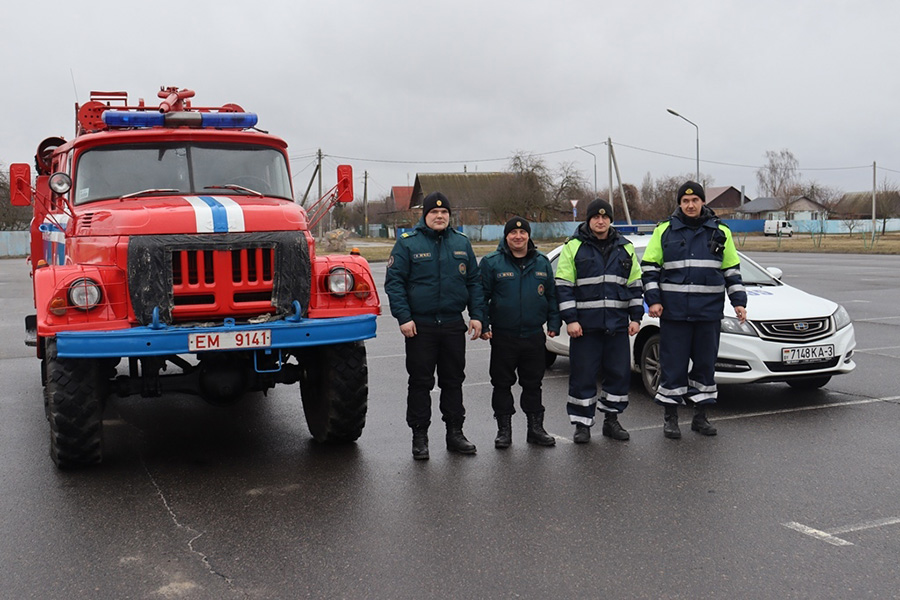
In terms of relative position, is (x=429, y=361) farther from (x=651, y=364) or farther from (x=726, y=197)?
(x=726, y=197)

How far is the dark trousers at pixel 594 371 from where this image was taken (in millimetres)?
6840

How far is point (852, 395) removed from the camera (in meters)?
8.41

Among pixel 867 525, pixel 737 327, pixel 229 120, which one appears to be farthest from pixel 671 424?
pixel 229 120

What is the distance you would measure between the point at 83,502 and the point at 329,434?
182cm

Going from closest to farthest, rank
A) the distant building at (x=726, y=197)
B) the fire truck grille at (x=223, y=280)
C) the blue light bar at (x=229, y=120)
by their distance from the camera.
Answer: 1. the fire truck grille at (x=223, y=280)
2. the blue light bar at (x=229, y=120)
3. the distant building at (x=726, y=197)

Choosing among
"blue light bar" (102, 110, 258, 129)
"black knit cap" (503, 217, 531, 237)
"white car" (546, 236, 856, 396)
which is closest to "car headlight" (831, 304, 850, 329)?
"white car" (546, 236, 856, 396)

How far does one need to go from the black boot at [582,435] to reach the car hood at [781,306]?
212 centimetres

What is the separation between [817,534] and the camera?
479 centimetres

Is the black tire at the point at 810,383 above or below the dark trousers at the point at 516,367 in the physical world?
below

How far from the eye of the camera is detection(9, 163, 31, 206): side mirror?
6921 mm

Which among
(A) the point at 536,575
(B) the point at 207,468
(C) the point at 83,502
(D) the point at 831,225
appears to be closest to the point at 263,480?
(B) the point at 207,468

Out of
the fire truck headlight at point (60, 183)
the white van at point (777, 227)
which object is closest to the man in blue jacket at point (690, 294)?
the fire truck headlight at point (60, 183)

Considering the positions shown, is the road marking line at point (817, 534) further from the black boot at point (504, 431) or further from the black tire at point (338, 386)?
the black tire at point (338, 386)

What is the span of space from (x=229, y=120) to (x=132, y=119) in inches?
29.7
